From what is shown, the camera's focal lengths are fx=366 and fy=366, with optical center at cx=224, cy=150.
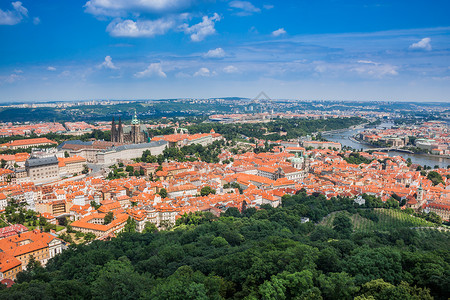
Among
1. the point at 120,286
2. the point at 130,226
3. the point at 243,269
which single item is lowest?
the point at 130,226

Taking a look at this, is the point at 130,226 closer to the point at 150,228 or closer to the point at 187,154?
the point at 150,228

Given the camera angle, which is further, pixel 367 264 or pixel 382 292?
pixel 367 264

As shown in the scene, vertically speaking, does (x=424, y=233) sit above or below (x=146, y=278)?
below

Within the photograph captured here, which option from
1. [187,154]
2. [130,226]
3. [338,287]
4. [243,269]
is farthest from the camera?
[187,154]

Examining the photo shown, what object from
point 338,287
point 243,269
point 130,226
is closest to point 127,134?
point 130,226

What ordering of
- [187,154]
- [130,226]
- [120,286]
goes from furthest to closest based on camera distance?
[187,154] < [130,226] < [120,286]

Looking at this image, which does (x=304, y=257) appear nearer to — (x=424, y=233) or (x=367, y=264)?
(x=367, y=264)

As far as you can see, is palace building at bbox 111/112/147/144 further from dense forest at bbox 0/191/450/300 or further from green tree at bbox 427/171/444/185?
green tree at bbox 427/171/444/185

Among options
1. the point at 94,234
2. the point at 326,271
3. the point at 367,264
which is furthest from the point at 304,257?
the point at 94,234
